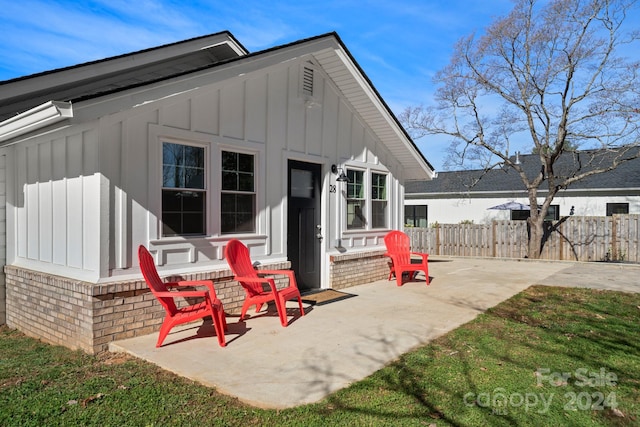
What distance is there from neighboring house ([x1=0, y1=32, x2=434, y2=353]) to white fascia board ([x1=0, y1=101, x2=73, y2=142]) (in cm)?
2

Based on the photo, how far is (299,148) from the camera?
7.78 metres

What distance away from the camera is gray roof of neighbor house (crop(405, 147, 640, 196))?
17.1m

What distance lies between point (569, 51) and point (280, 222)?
1242 cm

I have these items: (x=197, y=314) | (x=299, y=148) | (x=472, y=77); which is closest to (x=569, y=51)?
(x=472, y=77)

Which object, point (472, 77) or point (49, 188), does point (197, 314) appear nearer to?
point (49, 188)

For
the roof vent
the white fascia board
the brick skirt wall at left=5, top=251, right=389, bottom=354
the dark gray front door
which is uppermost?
the roof vent

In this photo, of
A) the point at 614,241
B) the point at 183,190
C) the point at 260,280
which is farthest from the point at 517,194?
the point at 183,190

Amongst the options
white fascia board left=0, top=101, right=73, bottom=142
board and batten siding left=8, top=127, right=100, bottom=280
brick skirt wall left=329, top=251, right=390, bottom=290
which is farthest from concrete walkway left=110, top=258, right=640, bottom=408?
white fascia board left=0, top=101, right=73, bottom=142

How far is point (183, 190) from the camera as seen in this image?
5.82 metres

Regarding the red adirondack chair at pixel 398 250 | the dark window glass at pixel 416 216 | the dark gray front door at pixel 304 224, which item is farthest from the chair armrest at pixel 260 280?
the dark window glass at pixel 416 216

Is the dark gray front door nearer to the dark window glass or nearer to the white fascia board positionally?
the white fascia board

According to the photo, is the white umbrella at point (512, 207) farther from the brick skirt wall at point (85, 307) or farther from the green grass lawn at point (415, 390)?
the brick skirt wall at point (85, 307)

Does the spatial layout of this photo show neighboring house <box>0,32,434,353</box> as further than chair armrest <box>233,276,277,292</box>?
No

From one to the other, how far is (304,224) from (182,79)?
3720 mm
